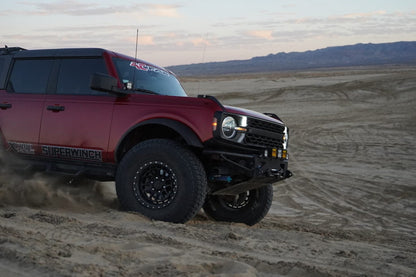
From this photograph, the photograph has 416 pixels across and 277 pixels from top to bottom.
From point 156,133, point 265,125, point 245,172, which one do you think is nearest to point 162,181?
point 156,133

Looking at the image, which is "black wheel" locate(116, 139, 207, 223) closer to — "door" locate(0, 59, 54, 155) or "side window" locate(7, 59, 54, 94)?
"door" locate(0, 59, 54, 155)

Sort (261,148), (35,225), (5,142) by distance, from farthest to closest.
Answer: (5,142)
(261,148)
(35,225)

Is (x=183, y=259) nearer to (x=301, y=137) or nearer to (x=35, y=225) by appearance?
(x=35, y=225)

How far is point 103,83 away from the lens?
5371 mm

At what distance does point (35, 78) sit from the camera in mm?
6512

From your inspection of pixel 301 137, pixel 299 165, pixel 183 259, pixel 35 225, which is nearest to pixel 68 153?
pixel 35 225

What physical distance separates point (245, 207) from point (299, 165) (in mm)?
6190

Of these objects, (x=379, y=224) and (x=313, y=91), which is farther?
(x=313, y=91)

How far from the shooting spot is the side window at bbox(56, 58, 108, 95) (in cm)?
612

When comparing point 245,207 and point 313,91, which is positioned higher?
point 313,91

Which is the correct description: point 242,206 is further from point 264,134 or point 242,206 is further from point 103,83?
point 103,83

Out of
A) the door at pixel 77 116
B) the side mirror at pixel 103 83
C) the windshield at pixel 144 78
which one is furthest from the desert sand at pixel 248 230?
the windshield at pixel 144 78

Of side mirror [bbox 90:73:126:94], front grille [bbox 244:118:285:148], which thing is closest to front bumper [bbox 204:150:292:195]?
front grille [bbox 244:118:285:148]

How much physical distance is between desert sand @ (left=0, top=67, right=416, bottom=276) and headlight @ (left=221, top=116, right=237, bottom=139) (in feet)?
3.25
